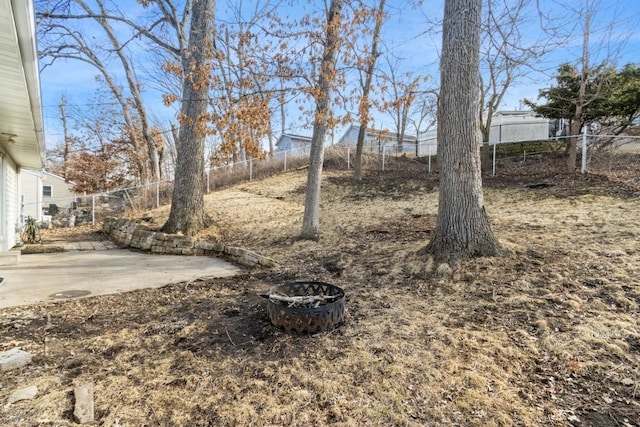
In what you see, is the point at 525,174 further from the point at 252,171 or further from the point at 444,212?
the point at 252,171

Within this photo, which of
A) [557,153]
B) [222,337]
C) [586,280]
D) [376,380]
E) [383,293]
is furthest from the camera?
[557,153]

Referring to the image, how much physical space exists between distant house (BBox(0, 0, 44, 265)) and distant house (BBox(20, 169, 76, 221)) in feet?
13.2

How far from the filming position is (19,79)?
11.8ft

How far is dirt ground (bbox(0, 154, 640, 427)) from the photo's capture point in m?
2.08

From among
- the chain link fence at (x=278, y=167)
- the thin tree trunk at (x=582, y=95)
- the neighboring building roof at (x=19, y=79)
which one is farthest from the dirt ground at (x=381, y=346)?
the chain link fence at (x=278, y=167)

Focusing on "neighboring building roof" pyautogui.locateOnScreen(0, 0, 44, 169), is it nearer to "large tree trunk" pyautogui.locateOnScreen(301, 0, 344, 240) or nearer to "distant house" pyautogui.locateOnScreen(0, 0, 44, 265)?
"distant house" pyautogui.locateOnScreen(0, 0, 44, 265)

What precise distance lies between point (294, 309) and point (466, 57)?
12.7 ft

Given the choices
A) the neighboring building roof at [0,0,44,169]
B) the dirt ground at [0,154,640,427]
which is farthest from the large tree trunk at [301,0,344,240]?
the neighboring building roof at [0,0,44,169]

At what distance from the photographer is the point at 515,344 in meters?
2.79

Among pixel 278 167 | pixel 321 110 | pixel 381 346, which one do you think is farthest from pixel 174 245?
pixel 278 167

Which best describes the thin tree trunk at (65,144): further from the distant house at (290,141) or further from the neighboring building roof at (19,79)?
the neighboring building roof at (19,79)

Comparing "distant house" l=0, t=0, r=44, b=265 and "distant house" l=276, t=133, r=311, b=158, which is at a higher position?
"distant house" l=276, t=133, r=311, b=158

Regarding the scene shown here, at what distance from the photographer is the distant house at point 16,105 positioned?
2.53m

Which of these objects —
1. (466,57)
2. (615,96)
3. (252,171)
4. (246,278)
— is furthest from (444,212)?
(252,171)
